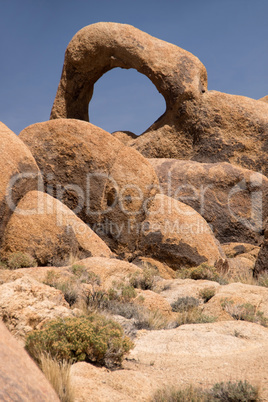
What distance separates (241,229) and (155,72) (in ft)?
24.7

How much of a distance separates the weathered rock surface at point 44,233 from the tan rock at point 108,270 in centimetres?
98

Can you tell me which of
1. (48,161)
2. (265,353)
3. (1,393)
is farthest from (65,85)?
(1,393)

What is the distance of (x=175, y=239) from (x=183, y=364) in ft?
21.5

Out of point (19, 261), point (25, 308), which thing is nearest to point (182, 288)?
point (19, 261)

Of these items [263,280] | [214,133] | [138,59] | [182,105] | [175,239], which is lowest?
[263,280]

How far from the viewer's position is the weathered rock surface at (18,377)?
6.74 ft

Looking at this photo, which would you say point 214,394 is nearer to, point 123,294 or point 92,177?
point 123,294

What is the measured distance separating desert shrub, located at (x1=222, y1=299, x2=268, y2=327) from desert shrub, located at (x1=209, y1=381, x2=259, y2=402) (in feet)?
10.7

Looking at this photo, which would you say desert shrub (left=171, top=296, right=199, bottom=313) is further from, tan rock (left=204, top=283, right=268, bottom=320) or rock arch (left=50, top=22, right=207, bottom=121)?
rock arch (left=50, top=22, right=207, bottom=121)

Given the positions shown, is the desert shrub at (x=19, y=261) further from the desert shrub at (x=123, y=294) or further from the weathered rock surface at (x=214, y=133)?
the weathered rock surface at (x=214, y=133)

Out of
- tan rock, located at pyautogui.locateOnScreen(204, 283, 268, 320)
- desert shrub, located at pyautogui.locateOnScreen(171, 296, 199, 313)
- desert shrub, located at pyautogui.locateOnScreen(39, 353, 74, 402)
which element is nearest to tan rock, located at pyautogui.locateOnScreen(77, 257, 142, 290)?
desert shrub, located at pyautogui.locateOnScreen(171, 296, 199, 313)

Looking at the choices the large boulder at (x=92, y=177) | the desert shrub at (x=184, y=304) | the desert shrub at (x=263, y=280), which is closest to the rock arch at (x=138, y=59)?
the large boulder at (x=92, y=177)

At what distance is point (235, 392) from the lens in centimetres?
362

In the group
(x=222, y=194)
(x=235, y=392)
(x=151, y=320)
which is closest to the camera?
(x=235, y=392)
